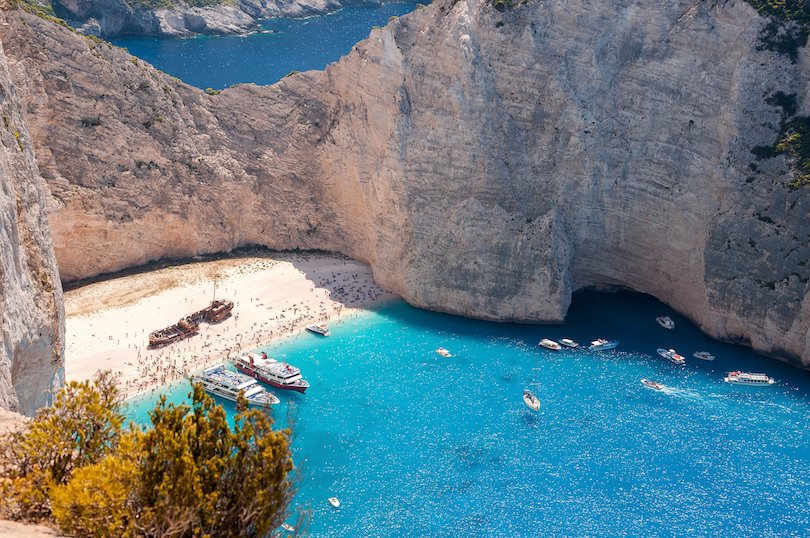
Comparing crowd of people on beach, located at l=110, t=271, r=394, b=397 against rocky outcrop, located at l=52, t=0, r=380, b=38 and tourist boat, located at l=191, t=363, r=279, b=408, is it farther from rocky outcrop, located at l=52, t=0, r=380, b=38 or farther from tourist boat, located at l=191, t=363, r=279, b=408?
rocky outcrop, located at l=52, t=0, r=380, b=38

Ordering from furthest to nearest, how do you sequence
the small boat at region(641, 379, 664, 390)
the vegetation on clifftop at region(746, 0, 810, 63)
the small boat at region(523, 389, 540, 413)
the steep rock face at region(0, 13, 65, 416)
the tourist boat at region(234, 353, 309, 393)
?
the vegetation on clifftop at region(746, 0, 810, 63), the small boat at region(641, 379, 664, 390), the tourist boat at region(234, 353, 309, 393), the small boat at region(523, 389, 540, 413), the steep rock face at region(0, 13, 65, 416)

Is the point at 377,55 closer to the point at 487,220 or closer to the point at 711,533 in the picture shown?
the point at 487,220

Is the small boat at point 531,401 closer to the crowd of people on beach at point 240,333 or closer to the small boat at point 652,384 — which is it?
the small boat at point 652,384

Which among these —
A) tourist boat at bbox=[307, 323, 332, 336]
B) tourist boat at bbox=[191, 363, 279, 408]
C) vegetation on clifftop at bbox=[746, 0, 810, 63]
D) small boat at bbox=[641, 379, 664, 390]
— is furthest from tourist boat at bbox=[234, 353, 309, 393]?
vegetation on clifftop at bbox=[746, 0, 810, 63]

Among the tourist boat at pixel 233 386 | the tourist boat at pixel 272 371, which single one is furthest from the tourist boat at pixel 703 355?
the tourist boat at pixel 233 386

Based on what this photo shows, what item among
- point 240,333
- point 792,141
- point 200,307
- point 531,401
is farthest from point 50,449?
A: point 792,141

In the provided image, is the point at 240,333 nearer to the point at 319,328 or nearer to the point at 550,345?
the point at 319,328
